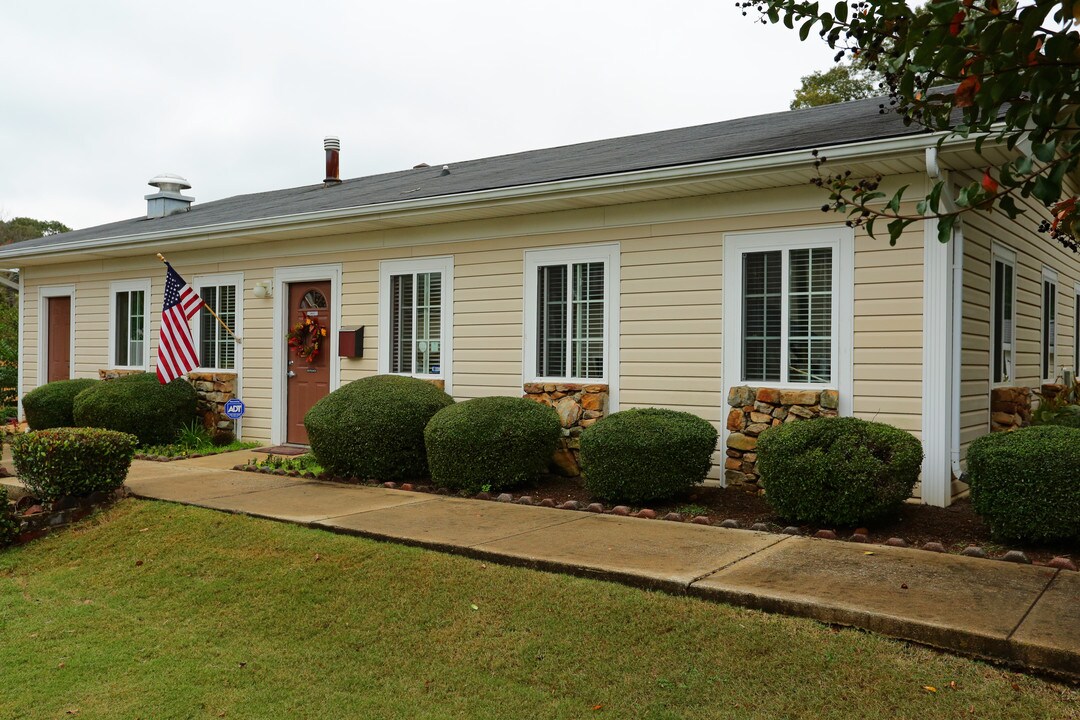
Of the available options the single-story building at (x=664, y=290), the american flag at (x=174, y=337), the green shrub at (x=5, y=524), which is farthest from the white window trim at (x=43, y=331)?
the green shrub at (x=5, y=524)

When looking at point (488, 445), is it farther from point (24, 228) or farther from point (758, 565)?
point (24, 228)

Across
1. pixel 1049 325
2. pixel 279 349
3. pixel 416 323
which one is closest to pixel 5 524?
pixel 416 323

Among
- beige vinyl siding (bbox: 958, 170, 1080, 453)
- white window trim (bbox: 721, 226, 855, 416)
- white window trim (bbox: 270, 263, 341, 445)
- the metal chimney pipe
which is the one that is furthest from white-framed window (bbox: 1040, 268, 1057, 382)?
the metal chimney pipe

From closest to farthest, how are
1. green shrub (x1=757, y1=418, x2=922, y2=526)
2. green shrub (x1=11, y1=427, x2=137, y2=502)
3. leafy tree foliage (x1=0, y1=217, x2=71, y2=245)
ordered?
green shrub (x1=757, y1=418, x2=922, y2=526) < green shrub (x1=11, y1=427, x2=137, y2=502) < leafy tree foliage (x1=0, y1=217, x2=71, y2=245)

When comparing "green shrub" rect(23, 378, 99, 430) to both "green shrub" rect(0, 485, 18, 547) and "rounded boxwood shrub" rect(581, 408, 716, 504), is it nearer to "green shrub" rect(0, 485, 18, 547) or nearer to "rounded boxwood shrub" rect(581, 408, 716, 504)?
"green shrub" rect(0, 485, 18, 547)

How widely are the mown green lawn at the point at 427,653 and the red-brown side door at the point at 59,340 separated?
9.21 meters

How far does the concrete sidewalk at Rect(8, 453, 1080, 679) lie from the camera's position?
3.71 m

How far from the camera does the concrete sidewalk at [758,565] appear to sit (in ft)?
12.2

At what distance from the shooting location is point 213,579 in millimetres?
5113

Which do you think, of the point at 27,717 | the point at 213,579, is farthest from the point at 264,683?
the point at 213,579

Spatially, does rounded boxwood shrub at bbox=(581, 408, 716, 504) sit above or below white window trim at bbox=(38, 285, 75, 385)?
below

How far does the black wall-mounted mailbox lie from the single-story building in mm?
26

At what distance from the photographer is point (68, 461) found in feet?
21.6

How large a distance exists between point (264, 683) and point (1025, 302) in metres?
8.06
